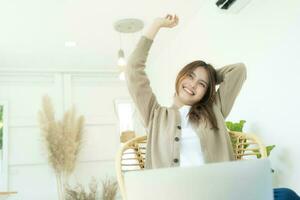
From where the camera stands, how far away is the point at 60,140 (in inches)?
181

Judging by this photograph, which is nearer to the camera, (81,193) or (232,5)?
(232,5)

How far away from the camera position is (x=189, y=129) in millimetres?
1402

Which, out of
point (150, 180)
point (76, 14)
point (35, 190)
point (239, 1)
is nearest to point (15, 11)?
point (76, 14)

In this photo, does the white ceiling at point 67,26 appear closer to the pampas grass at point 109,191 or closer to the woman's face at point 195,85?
the pampas grass at point 109,191

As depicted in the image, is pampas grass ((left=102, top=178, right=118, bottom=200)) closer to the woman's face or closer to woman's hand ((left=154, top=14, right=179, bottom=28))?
the woman's face

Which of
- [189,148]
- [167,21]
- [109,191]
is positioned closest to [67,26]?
[109,191]

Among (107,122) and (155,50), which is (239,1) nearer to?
(155,50)

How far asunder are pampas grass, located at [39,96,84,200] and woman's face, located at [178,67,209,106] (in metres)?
3.36

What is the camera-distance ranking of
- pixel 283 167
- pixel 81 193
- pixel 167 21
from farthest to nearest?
1. pixel 81 193
2. pixel 283 167
3. pixel 167 21

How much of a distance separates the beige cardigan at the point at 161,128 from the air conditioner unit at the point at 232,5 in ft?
4.55

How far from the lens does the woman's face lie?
4.73 ft

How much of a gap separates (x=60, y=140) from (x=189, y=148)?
3533 millimetres

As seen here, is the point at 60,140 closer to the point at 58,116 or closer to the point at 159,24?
the point at 58,116

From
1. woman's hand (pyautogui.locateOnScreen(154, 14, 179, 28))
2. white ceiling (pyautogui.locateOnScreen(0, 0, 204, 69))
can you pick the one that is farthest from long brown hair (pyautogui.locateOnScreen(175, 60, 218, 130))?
white ceiling (pyautogui.locateOnScreen(0, 0, 204, 69))
